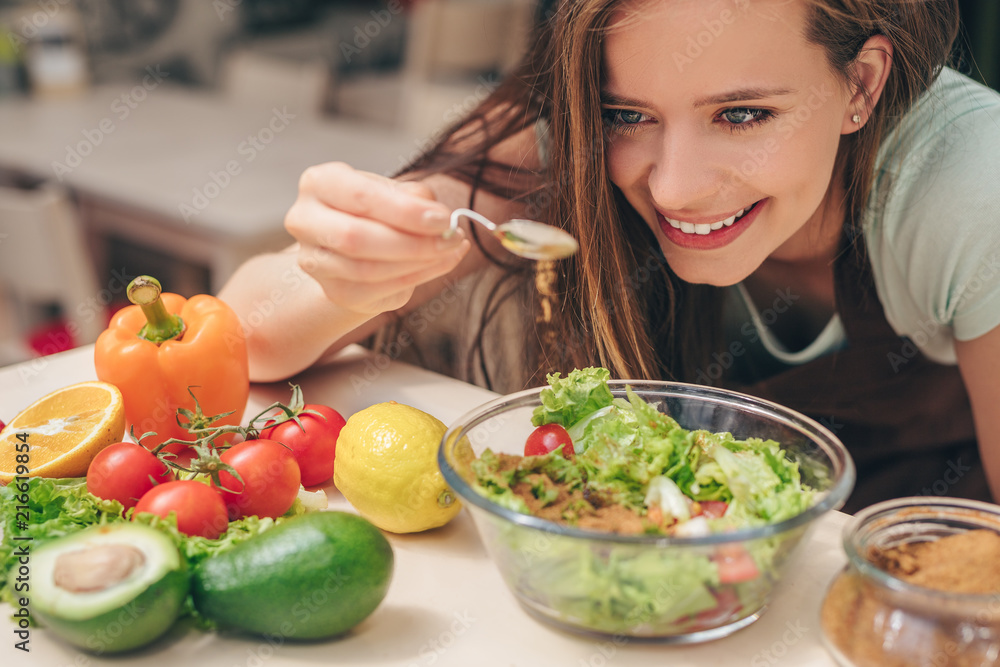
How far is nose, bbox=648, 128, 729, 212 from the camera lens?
98 centimetres

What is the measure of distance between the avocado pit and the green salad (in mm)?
268

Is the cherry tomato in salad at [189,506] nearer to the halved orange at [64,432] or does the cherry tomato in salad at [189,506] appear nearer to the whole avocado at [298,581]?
the whole avocado at [298,581]

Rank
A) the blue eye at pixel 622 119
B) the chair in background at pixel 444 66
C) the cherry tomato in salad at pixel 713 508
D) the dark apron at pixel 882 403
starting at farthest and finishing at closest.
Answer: the chair in background at pixel 444 66 < the dark apron at pixel 882 403 < the blue eye at pixel 622 119 < the cherry tomato in salad at pixel 713 508

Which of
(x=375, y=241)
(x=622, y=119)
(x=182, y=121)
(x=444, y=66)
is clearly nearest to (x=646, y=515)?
(x=375, y=241)

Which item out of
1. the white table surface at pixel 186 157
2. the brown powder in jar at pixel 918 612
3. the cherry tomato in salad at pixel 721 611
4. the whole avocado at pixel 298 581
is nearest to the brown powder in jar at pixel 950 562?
the brown powder in jar at pixel 918 612

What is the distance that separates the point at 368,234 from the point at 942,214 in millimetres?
800

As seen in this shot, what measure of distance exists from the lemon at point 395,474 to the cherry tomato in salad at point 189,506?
123 millimetres

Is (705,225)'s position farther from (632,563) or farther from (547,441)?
(632,563)

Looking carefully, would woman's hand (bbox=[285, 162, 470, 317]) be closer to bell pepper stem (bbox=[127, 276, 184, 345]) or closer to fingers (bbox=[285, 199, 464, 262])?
fingers (bbox=[285, 199, 464, 262])

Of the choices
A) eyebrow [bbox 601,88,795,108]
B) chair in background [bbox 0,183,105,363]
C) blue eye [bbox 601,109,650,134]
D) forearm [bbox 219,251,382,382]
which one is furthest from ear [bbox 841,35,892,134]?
chair in background [bbox 0,183,105,363]

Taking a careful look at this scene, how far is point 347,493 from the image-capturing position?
32.8 inches

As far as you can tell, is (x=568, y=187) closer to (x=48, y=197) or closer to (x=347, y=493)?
(x=347, y=493)

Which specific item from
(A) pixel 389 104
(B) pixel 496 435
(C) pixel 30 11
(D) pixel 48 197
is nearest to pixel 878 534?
(B) pixel 496 435

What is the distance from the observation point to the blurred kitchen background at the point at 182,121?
2.14 meters
